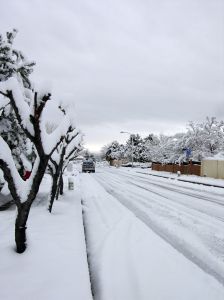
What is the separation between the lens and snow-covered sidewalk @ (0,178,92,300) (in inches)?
182

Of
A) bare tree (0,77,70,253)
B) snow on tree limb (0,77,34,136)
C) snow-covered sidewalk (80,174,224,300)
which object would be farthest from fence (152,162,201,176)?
snow on tree limb (0,77,34,136)

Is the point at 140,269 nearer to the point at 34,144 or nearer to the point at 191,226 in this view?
the point at 34,144

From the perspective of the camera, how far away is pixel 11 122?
1330 cm

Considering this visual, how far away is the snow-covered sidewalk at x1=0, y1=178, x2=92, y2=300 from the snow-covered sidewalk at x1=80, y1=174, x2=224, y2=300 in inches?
15.1

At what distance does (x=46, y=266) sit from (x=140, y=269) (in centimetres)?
168

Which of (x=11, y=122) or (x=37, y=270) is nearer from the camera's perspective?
(x=37, y=270)

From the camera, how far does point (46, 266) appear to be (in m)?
5.56

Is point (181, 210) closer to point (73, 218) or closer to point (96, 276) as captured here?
point (73, 218)

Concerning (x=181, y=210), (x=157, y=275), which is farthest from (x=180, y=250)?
(x=181, y=210)

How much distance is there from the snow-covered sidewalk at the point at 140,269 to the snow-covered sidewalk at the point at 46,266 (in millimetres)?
383

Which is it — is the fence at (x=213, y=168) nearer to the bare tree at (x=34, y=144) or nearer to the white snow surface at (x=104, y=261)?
the white snow surface at (x=104, y=261)

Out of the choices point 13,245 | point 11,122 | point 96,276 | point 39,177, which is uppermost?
point 11,122

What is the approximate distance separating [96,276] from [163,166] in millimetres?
53179

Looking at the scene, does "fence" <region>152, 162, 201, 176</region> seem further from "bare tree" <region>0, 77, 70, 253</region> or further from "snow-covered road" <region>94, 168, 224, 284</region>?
"bare tree" <region>0, 77, 70, 253</region>
